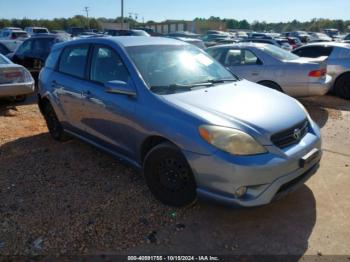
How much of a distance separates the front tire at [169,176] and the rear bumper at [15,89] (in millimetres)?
5227

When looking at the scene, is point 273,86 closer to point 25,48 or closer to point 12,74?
point 12,74

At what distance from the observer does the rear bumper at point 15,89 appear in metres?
7.54

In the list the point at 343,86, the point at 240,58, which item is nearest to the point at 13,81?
the point at 240,58

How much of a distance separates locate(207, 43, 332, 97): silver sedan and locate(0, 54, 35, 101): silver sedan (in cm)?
461

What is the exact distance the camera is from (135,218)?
3504mm

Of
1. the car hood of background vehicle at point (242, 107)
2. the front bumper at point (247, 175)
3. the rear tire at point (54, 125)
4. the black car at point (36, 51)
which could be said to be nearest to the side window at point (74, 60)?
the rear tire at point (54, 125)

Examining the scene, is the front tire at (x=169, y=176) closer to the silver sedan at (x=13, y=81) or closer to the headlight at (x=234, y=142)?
the headlight at (x=234, y=142)

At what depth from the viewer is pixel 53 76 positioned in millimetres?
5316

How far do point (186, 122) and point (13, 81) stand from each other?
5.87 m

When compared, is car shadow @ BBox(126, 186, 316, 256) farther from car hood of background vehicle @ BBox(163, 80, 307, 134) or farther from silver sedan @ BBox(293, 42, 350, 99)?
silver sedan @ BBox(293, 42, 350, 99)

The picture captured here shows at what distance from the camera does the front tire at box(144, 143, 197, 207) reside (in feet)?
11.0

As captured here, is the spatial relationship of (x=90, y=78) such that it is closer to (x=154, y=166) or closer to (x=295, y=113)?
(x=154, y=166)

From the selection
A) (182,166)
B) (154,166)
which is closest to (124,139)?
(154,166)

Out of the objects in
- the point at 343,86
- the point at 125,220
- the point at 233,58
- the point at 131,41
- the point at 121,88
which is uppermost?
the point at 131,41
